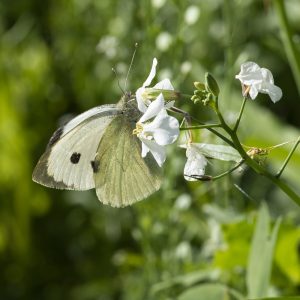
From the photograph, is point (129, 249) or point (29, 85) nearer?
point (129, 249)

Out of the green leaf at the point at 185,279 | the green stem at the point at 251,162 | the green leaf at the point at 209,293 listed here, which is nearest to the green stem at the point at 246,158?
the green stem at the point at 251,162

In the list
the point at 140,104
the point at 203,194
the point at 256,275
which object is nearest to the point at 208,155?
the point at 140,104

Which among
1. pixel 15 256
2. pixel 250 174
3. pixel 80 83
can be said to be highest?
pixel 80 83

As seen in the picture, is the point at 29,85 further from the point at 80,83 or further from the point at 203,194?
the point at 203,194

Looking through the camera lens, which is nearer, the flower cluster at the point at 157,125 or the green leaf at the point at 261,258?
the flower cluster at the point at 157,125

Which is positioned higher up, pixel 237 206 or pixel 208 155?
pixel 208 155

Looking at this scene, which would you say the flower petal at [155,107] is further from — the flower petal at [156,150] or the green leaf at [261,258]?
the green leaf at [261,258]

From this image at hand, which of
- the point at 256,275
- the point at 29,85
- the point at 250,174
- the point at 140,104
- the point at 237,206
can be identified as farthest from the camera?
the point at 29,85

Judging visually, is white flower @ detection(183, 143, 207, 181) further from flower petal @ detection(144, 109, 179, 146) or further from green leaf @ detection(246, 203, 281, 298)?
green leaf @ detection(246, 203, 281, 298)
